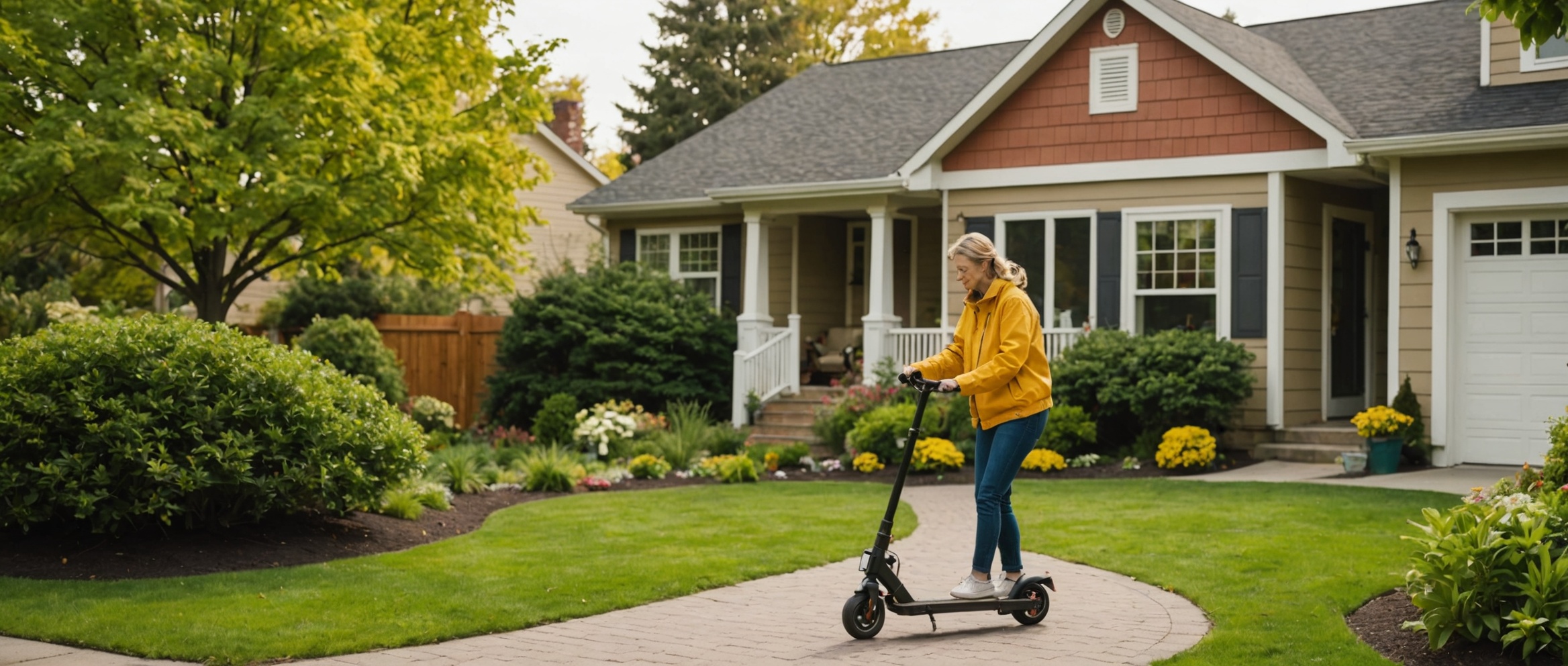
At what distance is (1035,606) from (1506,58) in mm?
10739

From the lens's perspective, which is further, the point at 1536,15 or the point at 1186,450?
the point at 1186,450

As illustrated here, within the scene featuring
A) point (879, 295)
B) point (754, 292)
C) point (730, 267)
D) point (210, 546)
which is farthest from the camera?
point (730, 267)

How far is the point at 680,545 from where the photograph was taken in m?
9.07

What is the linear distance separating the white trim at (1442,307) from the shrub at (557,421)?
9.18m

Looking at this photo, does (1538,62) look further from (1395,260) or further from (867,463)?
(867,463)

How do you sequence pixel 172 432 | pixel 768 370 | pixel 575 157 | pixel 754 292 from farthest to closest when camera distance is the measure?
pixel 575 157, pixel 754 292, pixel 768 370, pixel 172 432

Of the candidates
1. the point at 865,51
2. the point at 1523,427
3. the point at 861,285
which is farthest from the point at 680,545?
the point at 865,51

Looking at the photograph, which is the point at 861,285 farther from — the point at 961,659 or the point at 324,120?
the point at 961,659

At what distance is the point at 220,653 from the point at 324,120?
911 centimetres

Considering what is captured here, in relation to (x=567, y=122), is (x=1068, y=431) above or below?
below

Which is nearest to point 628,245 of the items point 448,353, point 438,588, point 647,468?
point 448,353

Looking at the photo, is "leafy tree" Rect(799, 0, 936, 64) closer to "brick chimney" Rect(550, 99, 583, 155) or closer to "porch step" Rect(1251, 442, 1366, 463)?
"brick chimney" Rect(550, 99, 583, 155)

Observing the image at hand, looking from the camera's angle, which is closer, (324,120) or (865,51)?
(324,120)

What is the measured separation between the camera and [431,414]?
17891mm
